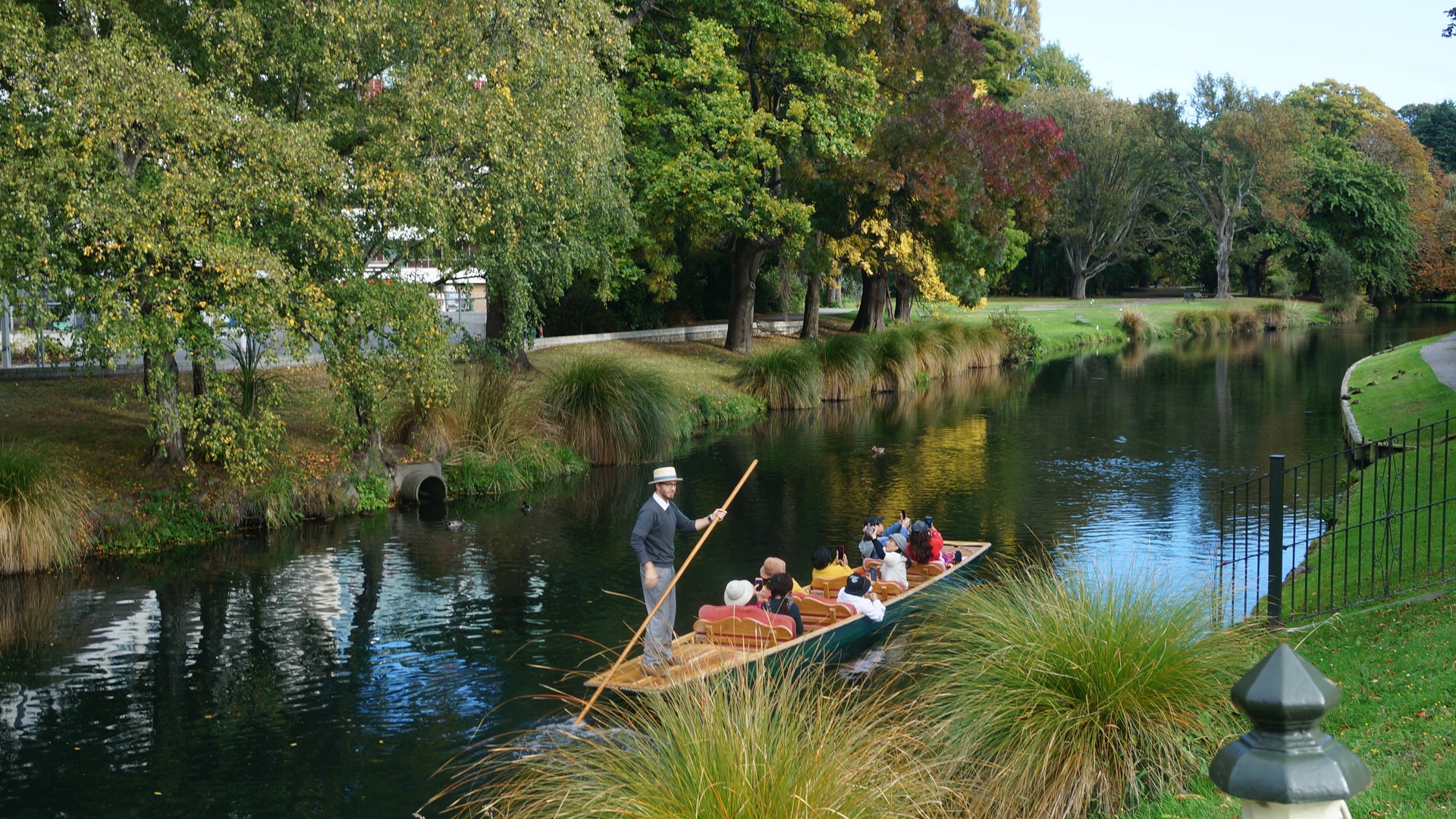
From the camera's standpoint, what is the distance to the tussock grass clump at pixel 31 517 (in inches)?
598

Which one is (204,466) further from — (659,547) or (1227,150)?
(1227,150)

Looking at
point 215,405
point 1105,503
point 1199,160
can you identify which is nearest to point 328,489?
point 215,405

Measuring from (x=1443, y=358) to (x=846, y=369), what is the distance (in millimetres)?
14445

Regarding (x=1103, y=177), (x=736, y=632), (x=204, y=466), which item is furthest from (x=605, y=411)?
(x=1103, y=177)

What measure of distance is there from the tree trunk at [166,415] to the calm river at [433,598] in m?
1.70

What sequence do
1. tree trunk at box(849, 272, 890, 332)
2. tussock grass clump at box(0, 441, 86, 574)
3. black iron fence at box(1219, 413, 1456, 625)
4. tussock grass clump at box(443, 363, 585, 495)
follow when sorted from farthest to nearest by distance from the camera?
tree trunk at box(849, 272, 890, 332), tussock grass clump at box(443, 363, 585, 495), tussock grass clump at box(0, 441, 86, 574), black iron fence at box(1219, 413, 1456, 625)

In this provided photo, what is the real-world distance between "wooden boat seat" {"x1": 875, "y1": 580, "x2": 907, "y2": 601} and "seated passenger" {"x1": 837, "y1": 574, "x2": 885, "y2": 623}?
2.61 ft

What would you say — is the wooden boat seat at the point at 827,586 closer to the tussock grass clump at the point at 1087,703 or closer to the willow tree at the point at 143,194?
the tussock grass clump at the point at 1087,703

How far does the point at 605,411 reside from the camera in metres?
23.7

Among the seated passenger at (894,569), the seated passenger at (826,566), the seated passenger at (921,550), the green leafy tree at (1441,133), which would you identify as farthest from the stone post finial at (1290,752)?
the green leafy tree at (1441,133)

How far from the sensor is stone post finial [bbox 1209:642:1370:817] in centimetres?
258

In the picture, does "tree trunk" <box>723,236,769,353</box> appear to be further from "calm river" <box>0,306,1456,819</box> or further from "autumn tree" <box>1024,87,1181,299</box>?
"autumn tree" <box>1024,87,1181,299</box>

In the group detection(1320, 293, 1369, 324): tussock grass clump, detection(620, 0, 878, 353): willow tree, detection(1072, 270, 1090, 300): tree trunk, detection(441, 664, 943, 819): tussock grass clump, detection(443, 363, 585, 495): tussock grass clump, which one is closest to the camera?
detection(441, 664, 943, 819): tussock grass clump

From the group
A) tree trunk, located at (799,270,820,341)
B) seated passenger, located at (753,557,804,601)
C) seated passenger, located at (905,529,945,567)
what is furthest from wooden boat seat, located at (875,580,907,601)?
tree trunk, located at (799,270,820,341)
